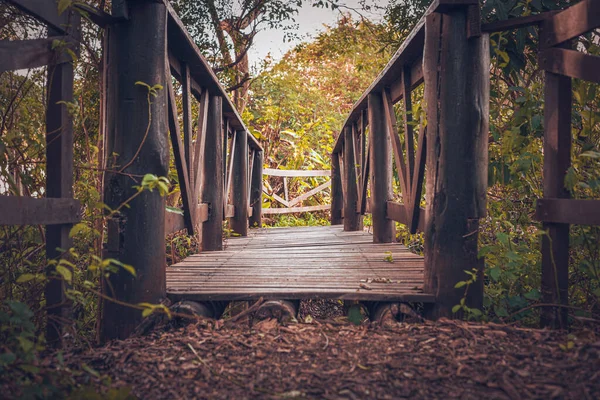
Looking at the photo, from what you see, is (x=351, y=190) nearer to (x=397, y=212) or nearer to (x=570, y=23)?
(x=397, y=212)

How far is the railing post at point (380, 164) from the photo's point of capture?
4484 millimetres

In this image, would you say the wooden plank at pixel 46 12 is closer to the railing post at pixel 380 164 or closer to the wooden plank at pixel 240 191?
the railing post at pixel 380 164

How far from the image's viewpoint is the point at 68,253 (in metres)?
2.10

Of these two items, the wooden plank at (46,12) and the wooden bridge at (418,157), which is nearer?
the wooden plank at (46,12)

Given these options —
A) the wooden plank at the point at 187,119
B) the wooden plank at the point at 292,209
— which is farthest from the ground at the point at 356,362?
the wooden plank at the point at 292,209

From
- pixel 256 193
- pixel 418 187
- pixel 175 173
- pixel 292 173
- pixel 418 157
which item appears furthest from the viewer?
pixel 292 173

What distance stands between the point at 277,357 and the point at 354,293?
2.30 ft

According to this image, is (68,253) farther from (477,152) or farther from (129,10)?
(477,152)

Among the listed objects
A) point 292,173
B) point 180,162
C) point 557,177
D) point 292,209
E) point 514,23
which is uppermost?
point 514,23

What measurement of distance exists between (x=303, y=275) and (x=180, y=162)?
3.32ft

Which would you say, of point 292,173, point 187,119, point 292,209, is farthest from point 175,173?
point 292,209

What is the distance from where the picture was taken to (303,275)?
2996 mm

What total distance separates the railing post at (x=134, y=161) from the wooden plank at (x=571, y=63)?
1.80 meters

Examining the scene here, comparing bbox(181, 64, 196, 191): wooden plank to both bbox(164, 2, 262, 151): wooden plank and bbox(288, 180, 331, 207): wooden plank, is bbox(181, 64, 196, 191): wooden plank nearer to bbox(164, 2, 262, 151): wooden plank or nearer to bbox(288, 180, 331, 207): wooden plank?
bbox(164, 2, 262, 151): wooden plank
